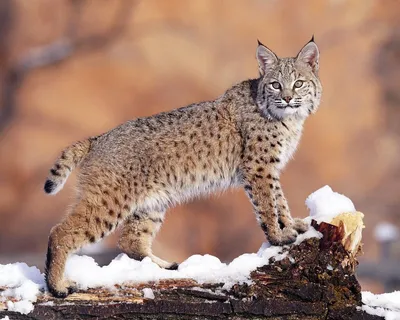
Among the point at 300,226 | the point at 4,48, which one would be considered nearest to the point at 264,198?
the point at 300,226

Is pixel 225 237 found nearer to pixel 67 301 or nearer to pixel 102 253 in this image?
pixel 102 253

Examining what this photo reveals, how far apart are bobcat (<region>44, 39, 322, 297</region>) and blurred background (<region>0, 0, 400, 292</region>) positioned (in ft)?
27.3

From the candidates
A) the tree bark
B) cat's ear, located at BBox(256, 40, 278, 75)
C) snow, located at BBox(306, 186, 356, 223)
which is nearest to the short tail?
the tree bark

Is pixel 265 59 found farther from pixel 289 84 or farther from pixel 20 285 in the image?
pixel 20 285

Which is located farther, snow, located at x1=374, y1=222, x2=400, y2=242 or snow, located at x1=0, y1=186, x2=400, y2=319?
snow, located at x1=374, y1=222, x2=400, y2=242

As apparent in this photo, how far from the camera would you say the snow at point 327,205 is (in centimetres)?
478

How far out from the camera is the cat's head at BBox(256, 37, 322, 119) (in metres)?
5.65

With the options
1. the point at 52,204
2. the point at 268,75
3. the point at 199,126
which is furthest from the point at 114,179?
the point at 52,204

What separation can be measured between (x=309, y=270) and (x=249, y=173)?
1108mm

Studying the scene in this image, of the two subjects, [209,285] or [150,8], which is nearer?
[209,285]

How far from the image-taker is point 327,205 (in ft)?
16.0

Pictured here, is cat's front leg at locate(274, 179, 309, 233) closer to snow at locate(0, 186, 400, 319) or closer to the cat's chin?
snow at locate(0, 186, 400, 319)

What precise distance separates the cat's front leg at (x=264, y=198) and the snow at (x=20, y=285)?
1472 mm

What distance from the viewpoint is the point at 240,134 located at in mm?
5699
